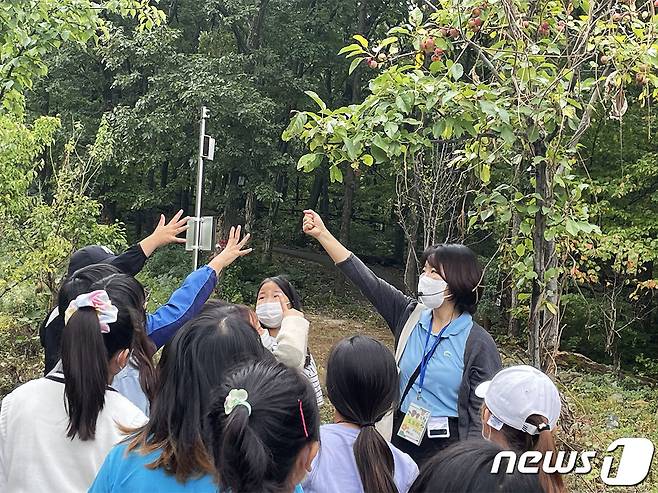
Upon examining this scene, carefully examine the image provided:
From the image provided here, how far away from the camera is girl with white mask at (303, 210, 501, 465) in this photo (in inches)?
99.3

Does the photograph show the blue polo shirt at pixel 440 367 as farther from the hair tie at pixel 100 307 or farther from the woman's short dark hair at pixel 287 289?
the hair tie at pixel 100 307

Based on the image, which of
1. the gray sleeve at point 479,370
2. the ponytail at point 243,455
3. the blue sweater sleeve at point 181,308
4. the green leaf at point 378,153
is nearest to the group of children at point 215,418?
the ponytail at point 243,455

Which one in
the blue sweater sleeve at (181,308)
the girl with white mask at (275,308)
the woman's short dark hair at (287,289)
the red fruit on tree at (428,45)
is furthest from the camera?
the woman's short dark hair at (287,289)

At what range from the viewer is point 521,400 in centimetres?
176

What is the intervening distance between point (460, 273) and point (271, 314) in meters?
1.10

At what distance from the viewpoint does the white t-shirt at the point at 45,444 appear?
174 centimetres

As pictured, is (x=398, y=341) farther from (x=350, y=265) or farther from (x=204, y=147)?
(x=204, y=147)

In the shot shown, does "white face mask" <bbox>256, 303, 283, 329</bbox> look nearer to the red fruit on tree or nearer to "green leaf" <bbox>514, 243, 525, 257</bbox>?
"green leaf" <bbox>514, 243, 525, 257</bbox>

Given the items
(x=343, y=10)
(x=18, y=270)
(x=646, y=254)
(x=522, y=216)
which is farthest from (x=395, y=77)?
(x=343, y=10)

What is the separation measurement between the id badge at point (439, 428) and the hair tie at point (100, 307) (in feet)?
4.32

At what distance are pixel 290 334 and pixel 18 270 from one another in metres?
4.16

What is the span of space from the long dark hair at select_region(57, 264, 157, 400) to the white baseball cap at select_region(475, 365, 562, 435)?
1.13m

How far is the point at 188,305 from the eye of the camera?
2.65 metres

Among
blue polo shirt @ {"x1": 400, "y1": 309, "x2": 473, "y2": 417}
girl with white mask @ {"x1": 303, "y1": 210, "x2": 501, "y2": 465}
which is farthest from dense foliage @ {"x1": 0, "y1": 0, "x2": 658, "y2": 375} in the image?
blue polo shirt @ {"x1": 400, "y1": 309, "x2": 473, "y2": 417}
